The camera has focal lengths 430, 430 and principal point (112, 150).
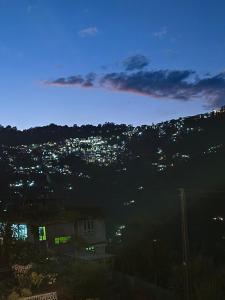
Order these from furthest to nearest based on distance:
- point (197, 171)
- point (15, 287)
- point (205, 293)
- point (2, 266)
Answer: point (197, 171)
point (2, 266)
point (205, 293)
point (15, 287)

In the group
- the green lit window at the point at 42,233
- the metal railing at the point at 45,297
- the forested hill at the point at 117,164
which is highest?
the forested hill at the point at 117,164

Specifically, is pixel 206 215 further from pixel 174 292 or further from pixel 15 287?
pixel 15 287

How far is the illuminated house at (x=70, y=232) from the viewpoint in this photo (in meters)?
25.1

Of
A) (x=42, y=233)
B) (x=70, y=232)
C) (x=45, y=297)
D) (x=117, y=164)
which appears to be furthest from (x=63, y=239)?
(x=117, y=164)

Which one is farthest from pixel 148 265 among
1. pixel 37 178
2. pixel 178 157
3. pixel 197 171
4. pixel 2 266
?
pixel 37 178

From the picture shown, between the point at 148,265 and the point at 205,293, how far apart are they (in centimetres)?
815

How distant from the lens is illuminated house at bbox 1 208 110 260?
2511cm

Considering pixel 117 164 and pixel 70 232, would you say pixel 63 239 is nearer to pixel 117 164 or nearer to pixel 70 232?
pixel 70 232

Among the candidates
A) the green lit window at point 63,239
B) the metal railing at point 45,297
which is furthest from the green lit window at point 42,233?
the metal railing at point 45,297

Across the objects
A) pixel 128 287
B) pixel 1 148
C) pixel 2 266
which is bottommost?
pixel 128 287

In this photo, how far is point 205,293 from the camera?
1268 centimetres

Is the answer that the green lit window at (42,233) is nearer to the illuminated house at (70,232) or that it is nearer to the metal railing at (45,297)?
the illuminated house at (70,232)

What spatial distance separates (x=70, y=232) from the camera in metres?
27.0

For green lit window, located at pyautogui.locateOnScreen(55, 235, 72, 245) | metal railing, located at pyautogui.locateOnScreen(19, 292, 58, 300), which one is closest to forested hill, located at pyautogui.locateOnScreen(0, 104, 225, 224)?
green lit window, located at pyautogui.locateOnScreen(55, 235, 72, 245)
